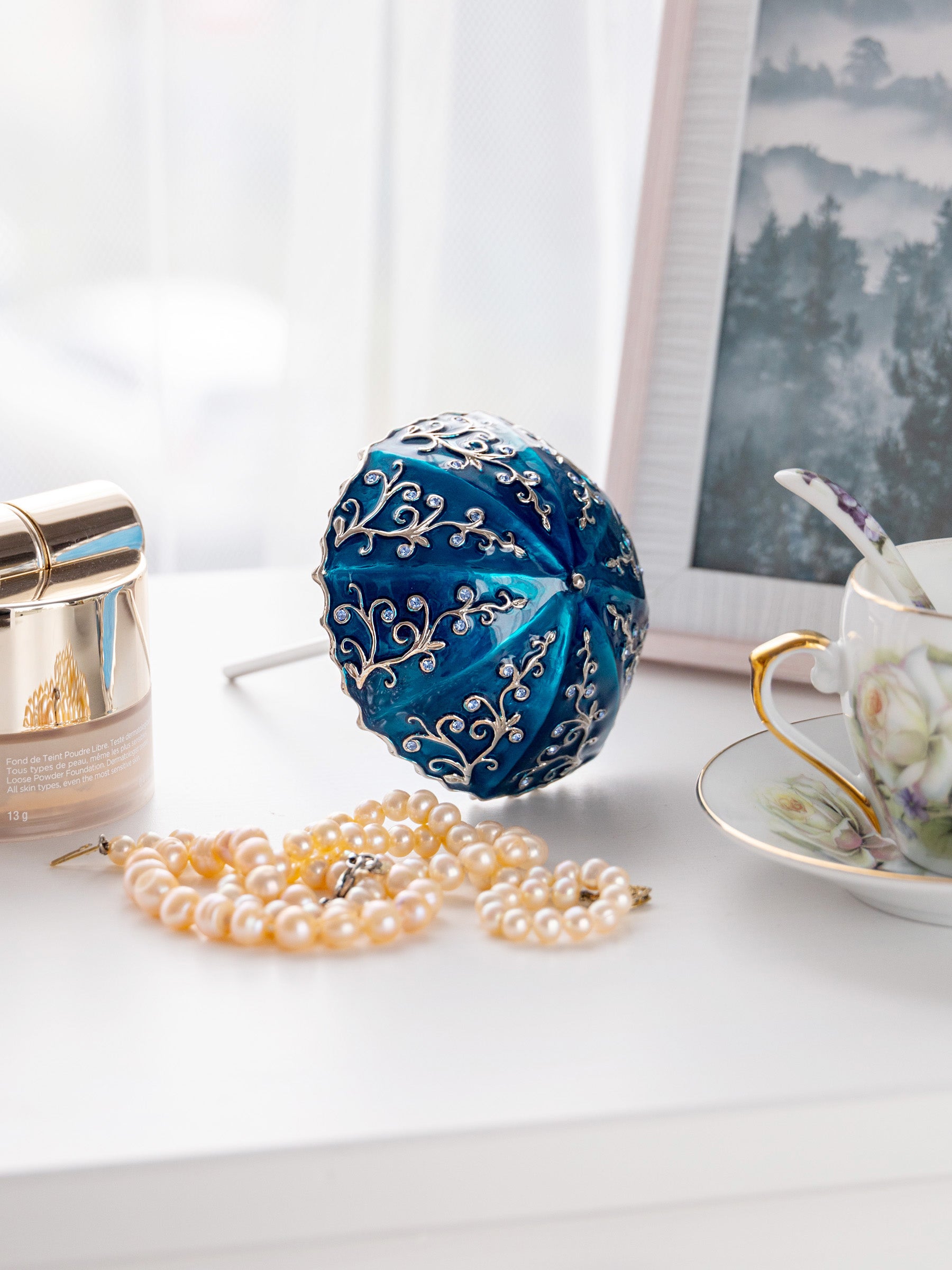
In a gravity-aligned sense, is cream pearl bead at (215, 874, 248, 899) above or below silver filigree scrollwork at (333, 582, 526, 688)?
below

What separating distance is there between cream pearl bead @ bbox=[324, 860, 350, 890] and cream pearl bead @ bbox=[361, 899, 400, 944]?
0.09ft

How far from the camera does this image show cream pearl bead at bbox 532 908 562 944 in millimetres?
382

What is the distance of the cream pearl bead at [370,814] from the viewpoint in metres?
0.46

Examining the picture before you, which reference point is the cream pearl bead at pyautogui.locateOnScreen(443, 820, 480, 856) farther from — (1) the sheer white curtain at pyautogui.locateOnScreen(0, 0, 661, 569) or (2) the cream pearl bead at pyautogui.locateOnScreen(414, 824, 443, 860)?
(1) the sheer white curtain at pyautogui.locateOnScreen(0, 0, 661, 569)

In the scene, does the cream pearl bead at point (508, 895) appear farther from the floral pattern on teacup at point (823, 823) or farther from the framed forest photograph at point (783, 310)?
the framed forest photograph at point (783, 310)

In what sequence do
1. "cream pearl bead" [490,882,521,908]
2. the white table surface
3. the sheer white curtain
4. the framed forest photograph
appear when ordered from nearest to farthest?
the white table surface
"cream pearl bead" [490,882,521,908]
the framed forest photograph
the sheer white curtain

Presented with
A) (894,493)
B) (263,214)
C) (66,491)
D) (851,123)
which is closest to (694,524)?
(894,493)

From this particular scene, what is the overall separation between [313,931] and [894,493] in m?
0.37

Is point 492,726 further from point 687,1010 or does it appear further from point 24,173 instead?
point 24,173

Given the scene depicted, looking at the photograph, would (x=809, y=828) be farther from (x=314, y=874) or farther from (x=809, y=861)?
(x=314, y=874)

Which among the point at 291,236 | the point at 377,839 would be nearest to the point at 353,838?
the point at 377,839

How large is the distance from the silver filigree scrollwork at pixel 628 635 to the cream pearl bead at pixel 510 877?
9cm

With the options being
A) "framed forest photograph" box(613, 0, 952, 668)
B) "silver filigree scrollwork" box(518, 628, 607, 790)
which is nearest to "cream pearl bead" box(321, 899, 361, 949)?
"silver filigree scrollwork" box(518, 628, 607, 790)

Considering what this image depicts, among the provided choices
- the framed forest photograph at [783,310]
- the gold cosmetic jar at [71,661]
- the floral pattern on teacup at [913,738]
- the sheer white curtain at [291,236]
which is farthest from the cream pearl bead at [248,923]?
the sheer white curtain at [291,236]
